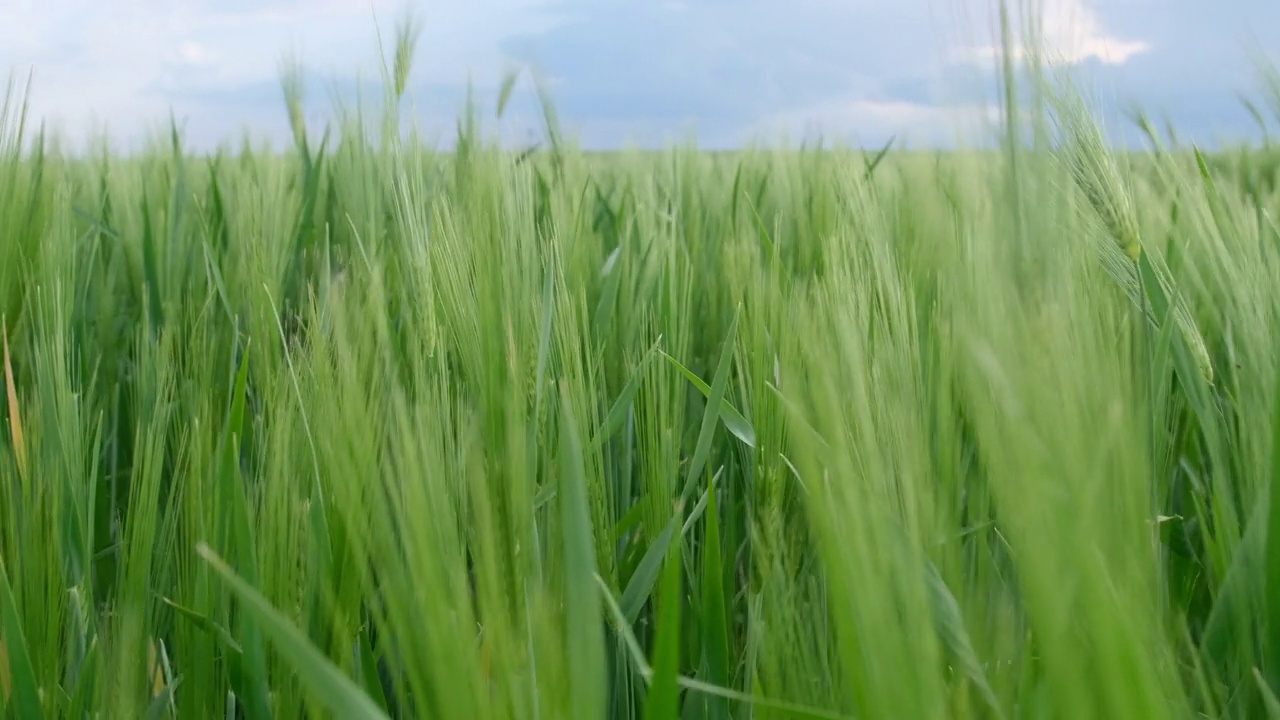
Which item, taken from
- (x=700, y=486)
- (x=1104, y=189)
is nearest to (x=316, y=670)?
(x=700, y=486)

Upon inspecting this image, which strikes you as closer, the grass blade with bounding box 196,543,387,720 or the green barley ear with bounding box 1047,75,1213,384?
the grass blade with bounding box 196,543,387,720

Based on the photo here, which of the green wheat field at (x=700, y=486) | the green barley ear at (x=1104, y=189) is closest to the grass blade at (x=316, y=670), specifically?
the green wheat field at (x=700, y=486)

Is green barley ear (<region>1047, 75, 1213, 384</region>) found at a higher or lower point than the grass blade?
higher

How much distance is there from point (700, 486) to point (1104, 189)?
30 cm

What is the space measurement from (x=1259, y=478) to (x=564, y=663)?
0.32m

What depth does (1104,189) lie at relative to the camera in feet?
1.77

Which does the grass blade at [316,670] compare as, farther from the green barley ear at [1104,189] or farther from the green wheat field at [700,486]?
the green barley ear at [1104,189]

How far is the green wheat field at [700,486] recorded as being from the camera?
259mm

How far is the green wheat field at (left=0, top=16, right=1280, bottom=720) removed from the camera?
26 centimetres

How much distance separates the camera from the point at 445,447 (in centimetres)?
42

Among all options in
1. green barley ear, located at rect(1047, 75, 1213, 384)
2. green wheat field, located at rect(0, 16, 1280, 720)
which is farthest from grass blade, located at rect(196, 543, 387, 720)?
green barley ear, located at rect(1047, 75, 1213, 384)

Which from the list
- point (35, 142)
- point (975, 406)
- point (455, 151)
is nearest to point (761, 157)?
point (455, 151)

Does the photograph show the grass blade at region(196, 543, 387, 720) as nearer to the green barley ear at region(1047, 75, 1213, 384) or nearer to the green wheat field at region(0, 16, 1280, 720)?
the green wheat field at region(0, 16, 1280, 720)

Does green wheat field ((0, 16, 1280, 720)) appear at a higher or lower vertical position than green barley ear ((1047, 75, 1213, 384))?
lower
